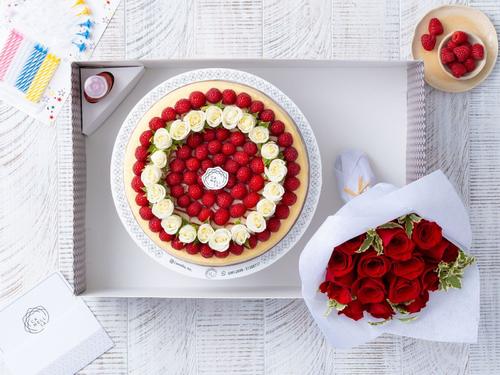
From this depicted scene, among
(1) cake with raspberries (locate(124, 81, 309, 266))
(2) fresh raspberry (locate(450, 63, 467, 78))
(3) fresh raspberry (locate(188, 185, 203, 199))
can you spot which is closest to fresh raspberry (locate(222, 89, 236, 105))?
(1) cake with raspberries (locate(124, 81, 309, 266))

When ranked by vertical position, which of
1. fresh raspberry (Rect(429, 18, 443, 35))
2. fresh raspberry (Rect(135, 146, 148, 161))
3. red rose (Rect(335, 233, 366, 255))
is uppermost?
fresh raspberry (Rect(429, 18, 443, 35))

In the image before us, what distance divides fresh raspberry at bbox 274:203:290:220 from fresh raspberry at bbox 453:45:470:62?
2.13ft

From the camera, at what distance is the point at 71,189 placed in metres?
1.68

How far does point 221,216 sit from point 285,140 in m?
0.23

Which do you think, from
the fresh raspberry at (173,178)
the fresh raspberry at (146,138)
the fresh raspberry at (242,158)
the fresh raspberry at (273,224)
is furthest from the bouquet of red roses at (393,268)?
the fresh raspberry at (146,138)

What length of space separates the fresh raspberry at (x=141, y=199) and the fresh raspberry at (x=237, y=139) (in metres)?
0.25

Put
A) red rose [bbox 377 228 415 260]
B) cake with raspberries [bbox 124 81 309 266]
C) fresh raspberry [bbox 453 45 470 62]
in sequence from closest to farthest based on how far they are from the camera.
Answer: red rose [bbox 377 228 415 260] < cake with raspberries [bbox 124 81 309 266] < fresh raspberry [bbox 453 45 470 62]

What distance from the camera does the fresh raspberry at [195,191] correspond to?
1.45 m

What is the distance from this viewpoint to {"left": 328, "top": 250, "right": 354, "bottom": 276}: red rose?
1273 mm

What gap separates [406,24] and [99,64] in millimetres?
856

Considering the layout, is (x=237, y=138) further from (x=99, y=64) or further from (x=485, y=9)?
(x=485, y=9)

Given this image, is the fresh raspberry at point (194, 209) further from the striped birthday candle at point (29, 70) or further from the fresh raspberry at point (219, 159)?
the striped birthday candle at point (29, 70)

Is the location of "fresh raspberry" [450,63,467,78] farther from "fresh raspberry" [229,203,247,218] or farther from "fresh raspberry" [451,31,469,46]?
"fresh raspberry" [229,203,247,218]

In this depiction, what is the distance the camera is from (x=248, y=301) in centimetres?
174
